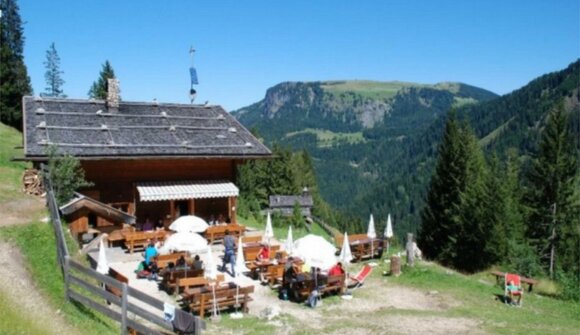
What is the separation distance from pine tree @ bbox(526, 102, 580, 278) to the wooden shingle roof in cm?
2470

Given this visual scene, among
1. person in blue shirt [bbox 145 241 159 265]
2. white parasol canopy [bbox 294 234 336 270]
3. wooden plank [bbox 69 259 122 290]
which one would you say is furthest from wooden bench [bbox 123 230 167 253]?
wooden plank [bbox 69 259 122 290]

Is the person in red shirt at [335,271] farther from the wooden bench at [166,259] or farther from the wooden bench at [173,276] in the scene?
the wooden bench at [166,259]

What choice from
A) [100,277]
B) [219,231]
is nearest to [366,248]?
[219,231]

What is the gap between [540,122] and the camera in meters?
172

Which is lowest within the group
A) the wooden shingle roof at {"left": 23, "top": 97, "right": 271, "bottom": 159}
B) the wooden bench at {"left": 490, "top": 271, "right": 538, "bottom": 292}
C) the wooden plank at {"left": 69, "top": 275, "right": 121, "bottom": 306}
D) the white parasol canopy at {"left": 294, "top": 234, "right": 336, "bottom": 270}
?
the wooden bench at {"left": 490, "top": 271, "right": 538, "bottom": 292}

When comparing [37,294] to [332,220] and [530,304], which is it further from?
[332,220]

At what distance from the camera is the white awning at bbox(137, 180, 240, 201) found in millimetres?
25344

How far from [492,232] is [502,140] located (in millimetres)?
153475

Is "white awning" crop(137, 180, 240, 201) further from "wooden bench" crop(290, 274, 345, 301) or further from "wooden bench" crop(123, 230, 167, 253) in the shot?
"wooden bench" crop(290, 274, 345, 301)

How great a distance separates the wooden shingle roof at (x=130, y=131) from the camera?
24875 mm

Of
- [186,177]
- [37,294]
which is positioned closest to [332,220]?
[186,177]

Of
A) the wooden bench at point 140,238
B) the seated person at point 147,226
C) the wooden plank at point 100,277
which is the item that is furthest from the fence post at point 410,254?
the wooden plank at point 100,277

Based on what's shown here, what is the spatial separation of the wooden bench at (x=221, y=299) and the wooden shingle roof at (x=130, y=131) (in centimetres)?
1225

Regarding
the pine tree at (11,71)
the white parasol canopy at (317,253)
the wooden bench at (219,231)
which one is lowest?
the wooden bench at (219,231)
